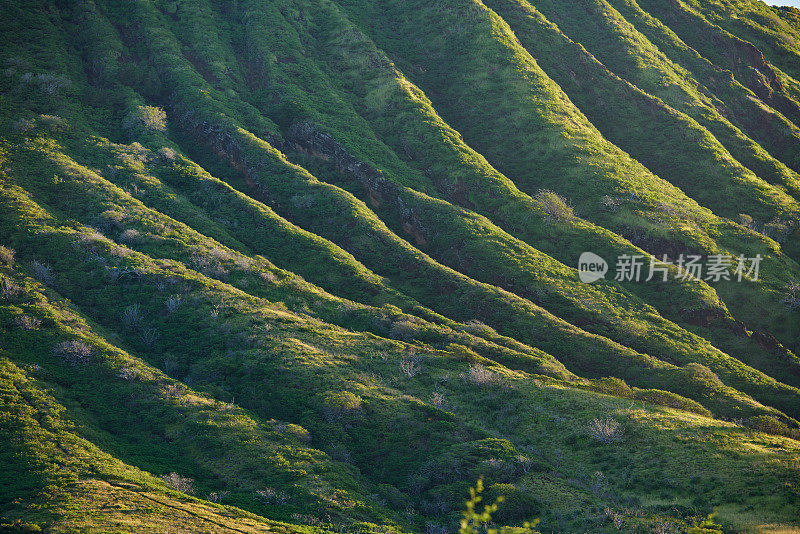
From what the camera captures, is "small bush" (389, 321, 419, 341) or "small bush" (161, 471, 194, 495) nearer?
"small bush" (161, 471, 194, 495)

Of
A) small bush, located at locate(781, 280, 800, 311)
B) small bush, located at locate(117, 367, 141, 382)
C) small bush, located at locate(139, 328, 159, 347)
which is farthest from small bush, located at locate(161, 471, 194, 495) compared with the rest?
small bush, located at locate(781, 280, 800, 311)

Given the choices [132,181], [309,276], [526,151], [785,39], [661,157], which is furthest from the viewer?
[785,39]

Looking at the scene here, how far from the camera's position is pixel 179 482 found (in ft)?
78.2

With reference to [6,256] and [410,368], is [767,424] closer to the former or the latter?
[410,368]

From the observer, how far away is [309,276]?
161 feet

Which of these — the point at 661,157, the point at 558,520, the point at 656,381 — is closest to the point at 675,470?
the point at 558,520

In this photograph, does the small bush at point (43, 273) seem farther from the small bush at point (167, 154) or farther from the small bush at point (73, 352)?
the small bush at point (167, 154)

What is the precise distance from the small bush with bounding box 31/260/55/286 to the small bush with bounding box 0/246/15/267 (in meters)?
1.28

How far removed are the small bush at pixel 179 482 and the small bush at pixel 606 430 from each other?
20.8m

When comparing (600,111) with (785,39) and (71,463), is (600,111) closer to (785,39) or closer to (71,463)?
(785,39)

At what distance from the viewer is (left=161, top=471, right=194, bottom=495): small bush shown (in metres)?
23.6

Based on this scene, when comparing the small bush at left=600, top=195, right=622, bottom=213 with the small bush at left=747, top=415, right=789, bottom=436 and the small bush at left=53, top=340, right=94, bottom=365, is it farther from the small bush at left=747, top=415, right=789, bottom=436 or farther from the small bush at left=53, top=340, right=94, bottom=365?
the small bush at left=53, top=340, right=94, bottom=365

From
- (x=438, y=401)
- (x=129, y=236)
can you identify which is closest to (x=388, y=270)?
(x=438, y=401)

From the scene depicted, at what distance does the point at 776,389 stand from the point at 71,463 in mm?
50786
